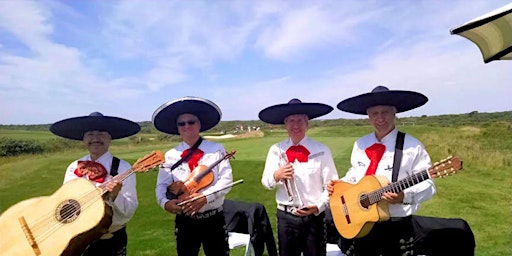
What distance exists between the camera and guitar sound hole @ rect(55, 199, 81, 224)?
2.69m

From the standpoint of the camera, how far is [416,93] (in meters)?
3.26

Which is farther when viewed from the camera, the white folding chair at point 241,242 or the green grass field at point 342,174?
the green grass field at point 342,174

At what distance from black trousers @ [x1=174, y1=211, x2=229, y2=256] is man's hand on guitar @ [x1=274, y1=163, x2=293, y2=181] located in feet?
2.26

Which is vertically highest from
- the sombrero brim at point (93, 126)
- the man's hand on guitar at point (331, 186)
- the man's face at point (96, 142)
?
the sombrero brim at point (93, 126)

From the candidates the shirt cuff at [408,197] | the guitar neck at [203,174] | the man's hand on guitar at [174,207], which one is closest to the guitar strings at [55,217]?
the man's hand on guitar at [174,207]

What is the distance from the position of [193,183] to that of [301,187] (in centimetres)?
103

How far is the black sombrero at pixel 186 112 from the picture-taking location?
11.4 ft

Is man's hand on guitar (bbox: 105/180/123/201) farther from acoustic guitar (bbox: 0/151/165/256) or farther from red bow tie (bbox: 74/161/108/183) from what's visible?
red bow tie (bbox: 74/161/108/183)

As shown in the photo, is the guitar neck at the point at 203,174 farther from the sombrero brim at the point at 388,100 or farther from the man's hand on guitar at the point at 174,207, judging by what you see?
the sombrero brim at the point at 388,100

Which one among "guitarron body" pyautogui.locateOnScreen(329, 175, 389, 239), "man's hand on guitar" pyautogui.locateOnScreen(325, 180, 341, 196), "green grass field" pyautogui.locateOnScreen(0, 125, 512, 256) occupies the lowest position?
"green grass field" pyautogui.locateOnScreen(0, 125, 512, 256)

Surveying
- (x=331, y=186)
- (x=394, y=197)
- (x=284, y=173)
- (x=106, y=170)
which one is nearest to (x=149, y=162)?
(x=106, y=170)

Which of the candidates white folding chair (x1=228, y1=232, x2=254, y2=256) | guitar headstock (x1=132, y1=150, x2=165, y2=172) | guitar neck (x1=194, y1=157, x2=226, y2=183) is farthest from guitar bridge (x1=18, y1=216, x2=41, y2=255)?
white folding chair (x1=228, y1=232, x2=254, y2=256)

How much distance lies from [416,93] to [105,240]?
10.2ft

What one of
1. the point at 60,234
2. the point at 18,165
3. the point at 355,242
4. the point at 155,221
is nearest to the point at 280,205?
the point at 355,242
